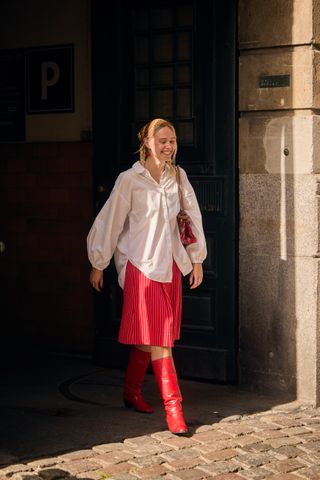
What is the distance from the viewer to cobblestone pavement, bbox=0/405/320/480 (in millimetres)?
5324

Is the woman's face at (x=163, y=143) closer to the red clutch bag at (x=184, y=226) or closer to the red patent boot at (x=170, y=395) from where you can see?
the red clutch bag at (x=184, y=226)

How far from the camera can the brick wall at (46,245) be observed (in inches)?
328

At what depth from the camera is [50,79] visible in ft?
27.7

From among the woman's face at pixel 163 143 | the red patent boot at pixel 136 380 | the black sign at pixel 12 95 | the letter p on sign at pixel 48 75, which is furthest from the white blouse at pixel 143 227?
the black sign at pixel 12 95

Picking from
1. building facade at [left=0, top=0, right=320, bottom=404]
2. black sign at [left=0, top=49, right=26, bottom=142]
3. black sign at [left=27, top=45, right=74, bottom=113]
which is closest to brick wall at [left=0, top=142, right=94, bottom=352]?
building facade at [left=0, top=0, right=320, bottom=404]

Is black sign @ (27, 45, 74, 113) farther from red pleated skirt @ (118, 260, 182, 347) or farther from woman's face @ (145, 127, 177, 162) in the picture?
red pleated skirt @ (118, 260, 182, 347)

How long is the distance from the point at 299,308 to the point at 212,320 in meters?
0.72

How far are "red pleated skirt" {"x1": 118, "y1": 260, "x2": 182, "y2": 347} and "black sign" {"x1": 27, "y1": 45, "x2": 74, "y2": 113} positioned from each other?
2473 mm

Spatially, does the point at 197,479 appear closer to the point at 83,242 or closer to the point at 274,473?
the point at 274,473

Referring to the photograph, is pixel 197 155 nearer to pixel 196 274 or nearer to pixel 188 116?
pixel 188 116

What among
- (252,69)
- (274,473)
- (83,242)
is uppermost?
(252,69)

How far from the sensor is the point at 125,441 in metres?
5.90

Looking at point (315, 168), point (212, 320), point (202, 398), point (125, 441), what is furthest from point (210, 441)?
point (315, 168)

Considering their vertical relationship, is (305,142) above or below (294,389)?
above
